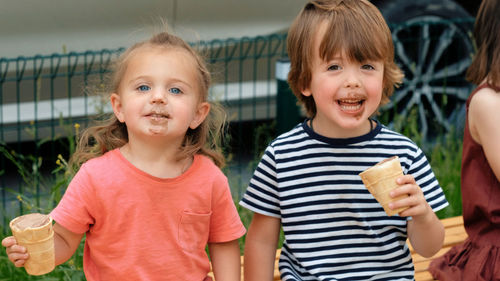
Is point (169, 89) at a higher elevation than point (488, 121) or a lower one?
higher

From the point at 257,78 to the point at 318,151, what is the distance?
6.99 ft

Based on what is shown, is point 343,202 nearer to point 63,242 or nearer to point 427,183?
point 427,183

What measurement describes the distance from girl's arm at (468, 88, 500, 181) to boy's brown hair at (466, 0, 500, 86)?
0.05 metres

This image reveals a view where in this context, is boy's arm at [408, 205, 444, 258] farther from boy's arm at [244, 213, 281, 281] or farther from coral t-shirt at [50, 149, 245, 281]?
coral t-shirt at [50, 149, 245, 281]

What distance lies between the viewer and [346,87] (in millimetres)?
2209

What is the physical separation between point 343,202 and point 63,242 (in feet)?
2.65

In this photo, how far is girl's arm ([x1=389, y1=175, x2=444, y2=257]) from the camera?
6.73ft

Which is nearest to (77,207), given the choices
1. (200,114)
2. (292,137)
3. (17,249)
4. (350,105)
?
(17,249)

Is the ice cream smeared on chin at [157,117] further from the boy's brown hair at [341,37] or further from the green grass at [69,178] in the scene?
the green grass at [69,178]

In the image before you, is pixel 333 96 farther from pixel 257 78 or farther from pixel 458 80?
pixel 458 80

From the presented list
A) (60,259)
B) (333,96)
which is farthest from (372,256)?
(60,259)

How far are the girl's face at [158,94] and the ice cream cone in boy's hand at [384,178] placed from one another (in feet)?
1.68

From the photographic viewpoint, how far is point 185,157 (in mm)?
2248

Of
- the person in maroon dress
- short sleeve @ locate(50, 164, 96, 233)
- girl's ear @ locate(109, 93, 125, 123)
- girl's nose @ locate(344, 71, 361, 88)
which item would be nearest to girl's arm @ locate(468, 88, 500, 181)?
the person in maroon dress
